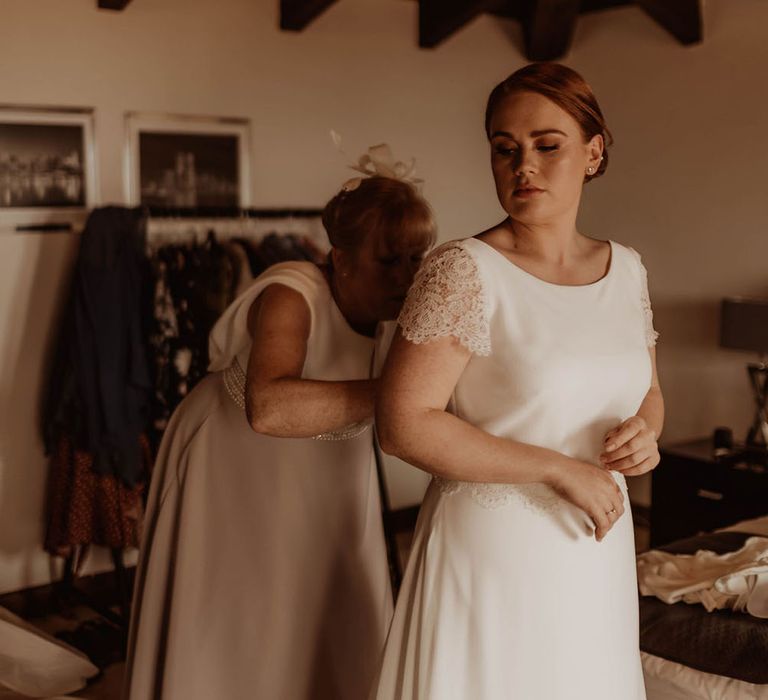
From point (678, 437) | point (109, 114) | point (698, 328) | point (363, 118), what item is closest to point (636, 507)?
point (678, 437)

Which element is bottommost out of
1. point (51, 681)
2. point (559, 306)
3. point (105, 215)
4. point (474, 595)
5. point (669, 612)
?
point (51, 681)

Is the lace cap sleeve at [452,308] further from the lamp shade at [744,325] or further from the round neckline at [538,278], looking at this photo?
the lamp shade at [744,325]

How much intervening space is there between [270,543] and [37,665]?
5.04 feet

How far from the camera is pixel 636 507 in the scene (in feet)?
15.5

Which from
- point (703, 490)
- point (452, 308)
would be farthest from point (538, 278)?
point (703, 490)

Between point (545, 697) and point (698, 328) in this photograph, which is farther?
point (698, 328)

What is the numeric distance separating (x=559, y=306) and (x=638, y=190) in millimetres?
3587

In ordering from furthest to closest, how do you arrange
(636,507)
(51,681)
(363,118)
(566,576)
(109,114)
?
(636,507) → (363,118) → (109,114) → (51,681) → (566,576)

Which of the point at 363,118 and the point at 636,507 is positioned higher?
the point at 363,118

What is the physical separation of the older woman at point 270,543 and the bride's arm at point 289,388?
0.08 m

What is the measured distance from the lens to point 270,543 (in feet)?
6.00

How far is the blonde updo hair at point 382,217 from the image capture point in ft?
5.42

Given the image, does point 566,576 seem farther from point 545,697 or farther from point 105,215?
point 105,215

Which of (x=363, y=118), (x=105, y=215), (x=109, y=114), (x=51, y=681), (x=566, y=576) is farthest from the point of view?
(x=363, y=118)
